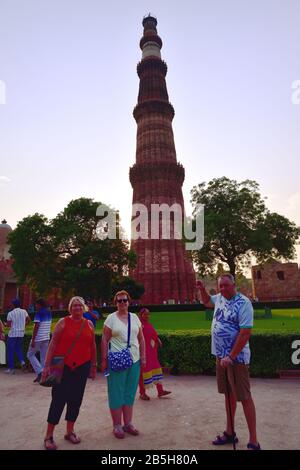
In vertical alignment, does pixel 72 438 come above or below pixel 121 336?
below

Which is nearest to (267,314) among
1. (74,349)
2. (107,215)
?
(107,215)

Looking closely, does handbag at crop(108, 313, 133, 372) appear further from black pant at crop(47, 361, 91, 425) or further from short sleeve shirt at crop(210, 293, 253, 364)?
short sleeve shirt at crop(210, 293, 253, 364)

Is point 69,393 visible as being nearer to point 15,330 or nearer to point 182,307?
point 15,330

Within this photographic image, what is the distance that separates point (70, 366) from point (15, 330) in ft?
16.9

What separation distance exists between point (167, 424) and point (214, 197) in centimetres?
2248

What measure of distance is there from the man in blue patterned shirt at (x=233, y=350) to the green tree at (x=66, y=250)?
2029cm

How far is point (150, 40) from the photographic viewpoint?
47469mm

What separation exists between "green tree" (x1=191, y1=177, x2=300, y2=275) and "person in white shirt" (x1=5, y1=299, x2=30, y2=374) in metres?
17.4

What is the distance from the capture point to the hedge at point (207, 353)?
713cm

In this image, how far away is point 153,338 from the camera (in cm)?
601

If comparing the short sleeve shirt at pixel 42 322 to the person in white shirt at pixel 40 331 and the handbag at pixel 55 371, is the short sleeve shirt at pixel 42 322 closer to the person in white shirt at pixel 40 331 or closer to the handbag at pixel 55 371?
the person in white shirt at pixel 40 331

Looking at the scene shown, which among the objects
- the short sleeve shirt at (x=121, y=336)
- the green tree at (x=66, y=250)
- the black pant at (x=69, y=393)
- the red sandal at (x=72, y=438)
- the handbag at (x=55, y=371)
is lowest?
the red sandal at (x=72, y=438)

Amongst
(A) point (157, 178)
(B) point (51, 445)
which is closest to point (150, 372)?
(B) point (51, 445)

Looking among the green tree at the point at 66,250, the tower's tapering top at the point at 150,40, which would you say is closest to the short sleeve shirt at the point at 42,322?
the green tree at the point at 66,250
